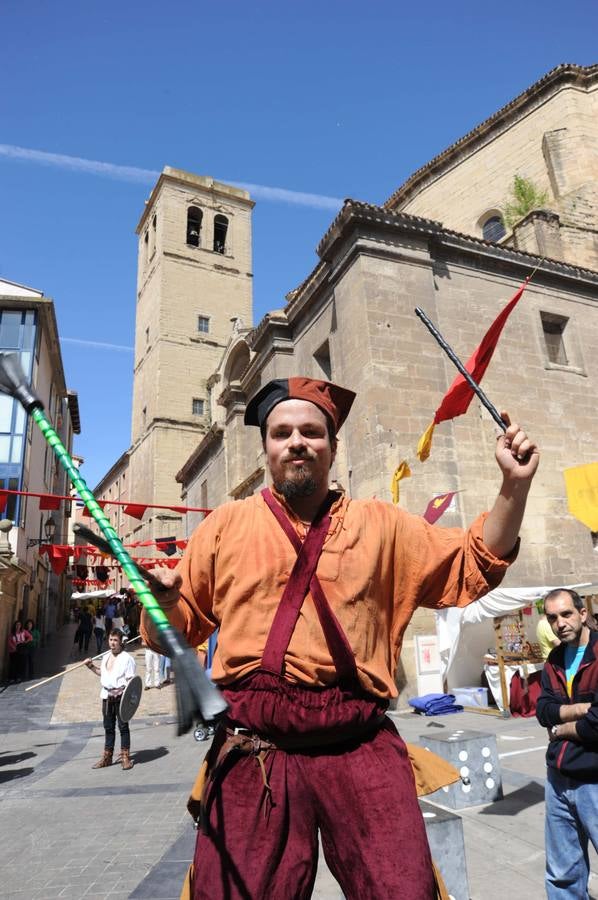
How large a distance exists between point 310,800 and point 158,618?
0.78 metres

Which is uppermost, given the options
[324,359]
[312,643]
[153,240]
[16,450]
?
[153,240]

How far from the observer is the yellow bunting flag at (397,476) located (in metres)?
11.1

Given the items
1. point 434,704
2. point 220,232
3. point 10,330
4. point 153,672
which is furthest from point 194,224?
point 434,704

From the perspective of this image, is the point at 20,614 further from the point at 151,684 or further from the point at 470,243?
the point at 470,243

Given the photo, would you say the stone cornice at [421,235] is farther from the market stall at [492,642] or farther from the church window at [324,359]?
the market stall at [492,642]

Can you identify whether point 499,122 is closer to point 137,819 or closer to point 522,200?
point 522,200

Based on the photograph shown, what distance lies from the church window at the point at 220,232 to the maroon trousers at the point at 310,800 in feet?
149

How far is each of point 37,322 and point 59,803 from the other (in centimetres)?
2062

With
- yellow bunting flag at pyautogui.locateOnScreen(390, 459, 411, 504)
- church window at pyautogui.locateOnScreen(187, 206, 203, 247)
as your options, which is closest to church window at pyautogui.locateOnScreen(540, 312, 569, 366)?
yellow bunting flag at pyautogui.locateOnScreen(390, 459, 411, 504)

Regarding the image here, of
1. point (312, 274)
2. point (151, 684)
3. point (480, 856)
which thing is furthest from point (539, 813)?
point (312, 274)

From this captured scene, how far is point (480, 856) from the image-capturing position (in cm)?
420

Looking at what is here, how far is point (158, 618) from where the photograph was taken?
1.40m

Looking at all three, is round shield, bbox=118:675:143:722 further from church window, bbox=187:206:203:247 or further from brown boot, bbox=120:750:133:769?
church window, bbox=187:206:203:247

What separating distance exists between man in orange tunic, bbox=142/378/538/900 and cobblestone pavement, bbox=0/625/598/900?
0.13 metres
